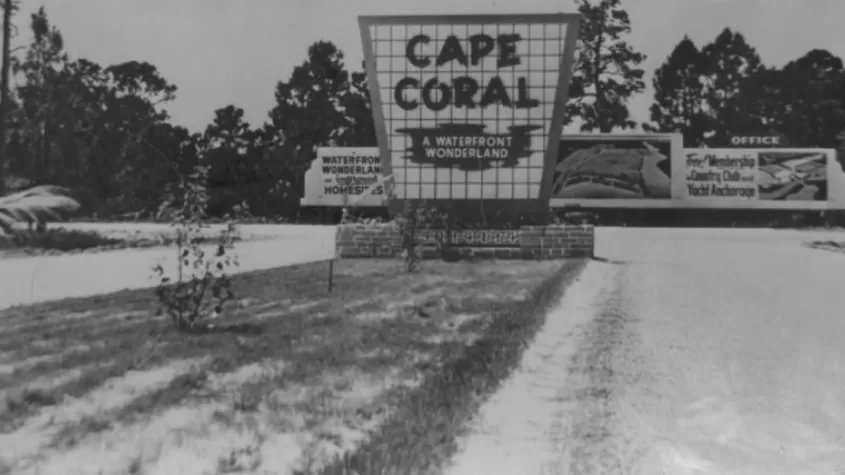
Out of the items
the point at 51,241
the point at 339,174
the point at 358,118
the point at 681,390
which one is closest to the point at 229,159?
the point at 51,241

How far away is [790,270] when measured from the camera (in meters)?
11.9

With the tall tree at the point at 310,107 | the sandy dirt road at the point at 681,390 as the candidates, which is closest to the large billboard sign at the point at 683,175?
the tall tree at the point at 310,107

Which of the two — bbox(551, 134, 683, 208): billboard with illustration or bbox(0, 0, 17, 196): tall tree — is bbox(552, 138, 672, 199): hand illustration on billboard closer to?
bbox(551, 134, 683, 208): billboard with illustration

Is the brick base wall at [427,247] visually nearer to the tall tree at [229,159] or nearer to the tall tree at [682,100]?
the tall tree at [682,100]

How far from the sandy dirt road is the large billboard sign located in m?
24.5

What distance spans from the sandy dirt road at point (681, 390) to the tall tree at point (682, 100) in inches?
101

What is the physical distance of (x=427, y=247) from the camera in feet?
42.7

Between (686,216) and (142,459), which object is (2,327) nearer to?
(142,459)

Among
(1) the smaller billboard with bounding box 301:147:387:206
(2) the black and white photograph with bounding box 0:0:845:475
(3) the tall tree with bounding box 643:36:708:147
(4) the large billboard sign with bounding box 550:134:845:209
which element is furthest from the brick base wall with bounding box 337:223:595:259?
(4) the large billboard sign with bounding box 550:134:845:209

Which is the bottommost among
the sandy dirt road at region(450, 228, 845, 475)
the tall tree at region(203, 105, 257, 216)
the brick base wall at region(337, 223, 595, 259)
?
the sandy dirt road at region(450, 228, 845, 475)

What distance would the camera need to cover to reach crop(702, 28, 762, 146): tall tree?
6.15 metres

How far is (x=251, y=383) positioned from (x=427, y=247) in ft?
29.3

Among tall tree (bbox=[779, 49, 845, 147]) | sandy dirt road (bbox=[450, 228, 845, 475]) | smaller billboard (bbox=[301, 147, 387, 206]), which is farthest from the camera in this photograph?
smaller billboard (bbox=[301, 147, 387, 206])

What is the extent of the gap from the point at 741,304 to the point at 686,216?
27666 mm
